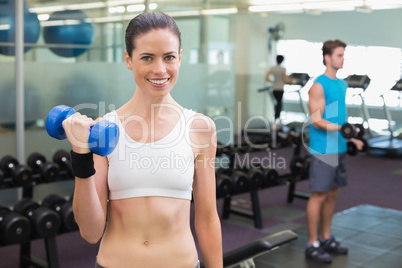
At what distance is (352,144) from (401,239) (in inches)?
32.5

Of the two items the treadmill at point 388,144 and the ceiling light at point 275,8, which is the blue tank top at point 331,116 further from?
the ceiling light at point 275,8

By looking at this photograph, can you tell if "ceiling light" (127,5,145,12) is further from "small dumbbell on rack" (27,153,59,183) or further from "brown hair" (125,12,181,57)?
"brown hair" (125,12,181,57)

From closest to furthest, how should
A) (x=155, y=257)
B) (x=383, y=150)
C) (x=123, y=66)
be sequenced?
(x=155, y=257)
(x=123, y=66)
(x=383, y=150)

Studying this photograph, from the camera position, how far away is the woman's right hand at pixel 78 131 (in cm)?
84

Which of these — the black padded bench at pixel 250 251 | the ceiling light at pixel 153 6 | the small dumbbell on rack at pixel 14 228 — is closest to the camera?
the black padded bench at pixel 250 251

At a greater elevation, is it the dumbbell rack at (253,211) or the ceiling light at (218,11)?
the ceiling light at (218,11)

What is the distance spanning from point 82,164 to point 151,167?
0.57 feet

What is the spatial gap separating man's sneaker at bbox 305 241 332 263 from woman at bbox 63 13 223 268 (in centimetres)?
202

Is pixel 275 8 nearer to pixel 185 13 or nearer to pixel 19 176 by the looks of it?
pixel 185 13

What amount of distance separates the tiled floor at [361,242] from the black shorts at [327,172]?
0.46m

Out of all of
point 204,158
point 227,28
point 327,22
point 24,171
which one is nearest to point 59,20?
point 24,171

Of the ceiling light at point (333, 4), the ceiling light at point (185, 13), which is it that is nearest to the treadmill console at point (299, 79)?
the ceiling light at point (333, 4)

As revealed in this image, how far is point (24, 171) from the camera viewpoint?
321cm

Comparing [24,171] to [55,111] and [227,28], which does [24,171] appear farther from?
[227,28]
